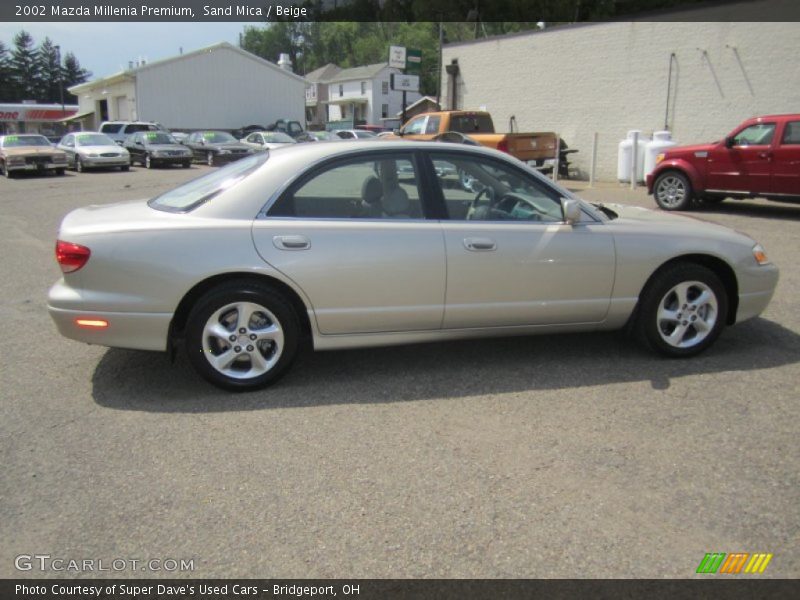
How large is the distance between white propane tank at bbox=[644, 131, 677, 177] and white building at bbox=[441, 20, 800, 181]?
6.10 ft

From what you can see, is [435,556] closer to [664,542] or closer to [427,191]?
[664,542]

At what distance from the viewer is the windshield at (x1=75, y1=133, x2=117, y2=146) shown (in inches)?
1006

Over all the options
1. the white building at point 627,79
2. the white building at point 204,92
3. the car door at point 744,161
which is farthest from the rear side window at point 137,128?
the car door at point 744,161

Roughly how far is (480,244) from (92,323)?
8.07 feet

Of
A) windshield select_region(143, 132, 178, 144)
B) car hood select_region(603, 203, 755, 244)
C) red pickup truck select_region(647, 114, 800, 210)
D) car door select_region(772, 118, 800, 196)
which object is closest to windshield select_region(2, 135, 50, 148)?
windshield select_region(143, 132, 178, 144)

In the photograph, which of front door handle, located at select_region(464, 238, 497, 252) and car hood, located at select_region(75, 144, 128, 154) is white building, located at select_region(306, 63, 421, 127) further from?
front door handle, located at select_region(464, 238, 497, 252)

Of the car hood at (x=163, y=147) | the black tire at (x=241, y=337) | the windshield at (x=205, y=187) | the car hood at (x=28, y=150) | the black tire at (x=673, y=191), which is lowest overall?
the black tire at (x=241, y=337)

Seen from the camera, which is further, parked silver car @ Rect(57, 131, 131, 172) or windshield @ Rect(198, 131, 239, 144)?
windshield @ Rect(198, 131, 239, 144)

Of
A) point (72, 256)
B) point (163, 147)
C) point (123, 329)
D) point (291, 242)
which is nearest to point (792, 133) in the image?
point (291, 242)

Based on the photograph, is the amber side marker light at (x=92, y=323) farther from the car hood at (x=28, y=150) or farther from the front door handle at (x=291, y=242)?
the car hood at (x=28, y=150)

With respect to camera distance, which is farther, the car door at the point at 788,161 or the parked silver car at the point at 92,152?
the parked silver car at the point at 92,152

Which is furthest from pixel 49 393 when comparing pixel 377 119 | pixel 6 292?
pixel 377 119

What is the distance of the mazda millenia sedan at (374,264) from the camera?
3.99 metres

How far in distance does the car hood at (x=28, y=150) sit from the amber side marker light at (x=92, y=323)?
2257 centimetres
